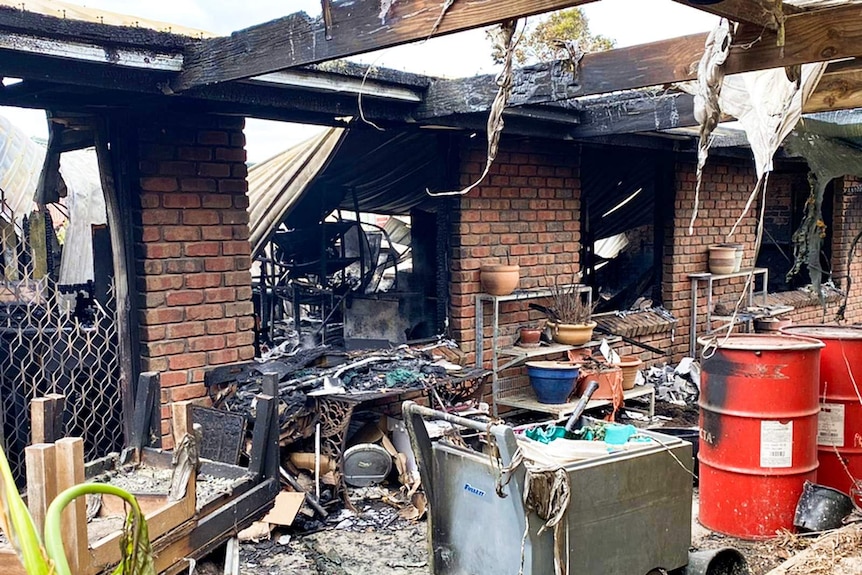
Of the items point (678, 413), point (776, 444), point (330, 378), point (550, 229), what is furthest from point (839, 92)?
point (678, 413)

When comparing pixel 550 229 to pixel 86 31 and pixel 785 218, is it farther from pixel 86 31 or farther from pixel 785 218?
pixel 785 218

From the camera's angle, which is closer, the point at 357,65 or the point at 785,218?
the point at 357,65

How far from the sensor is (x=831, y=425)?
14.8ft

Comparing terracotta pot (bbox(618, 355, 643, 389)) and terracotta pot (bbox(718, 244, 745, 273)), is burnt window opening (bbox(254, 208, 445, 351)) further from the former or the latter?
terracotta pot (bbox(718, 244, 745, 273))

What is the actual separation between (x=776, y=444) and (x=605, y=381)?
71.3 inches

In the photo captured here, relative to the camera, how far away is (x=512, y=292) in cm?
582

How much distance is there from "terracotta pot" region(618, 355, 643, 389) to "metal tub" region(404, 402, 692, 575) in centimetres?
288

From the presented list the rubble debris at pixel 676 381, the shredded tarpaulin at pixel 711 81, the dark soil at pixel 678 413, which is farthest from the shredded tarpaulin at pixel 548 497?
the rubble debris at pixel 676 381

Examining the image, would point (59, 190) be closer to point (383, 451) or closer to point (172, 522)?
point (383, 451)

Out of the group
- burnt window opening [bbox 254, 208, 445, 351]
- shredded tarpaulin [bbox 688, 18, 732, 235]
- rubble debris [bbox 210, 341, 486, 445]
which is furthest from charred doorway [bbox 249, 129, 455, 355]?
shredded tarpaulin [bbox 688, 18, 732, 235]

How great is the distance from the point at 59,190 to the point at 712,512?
4675 mm

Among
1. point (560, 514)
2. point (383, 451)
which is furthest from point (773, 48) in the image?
point (383, 451)

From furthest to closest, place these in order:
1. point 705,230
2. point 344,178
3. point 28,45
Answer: point 705,230, point 344,178, point 28,45

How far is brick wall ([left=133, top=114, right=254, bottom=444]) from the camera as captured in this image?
13.4ft
